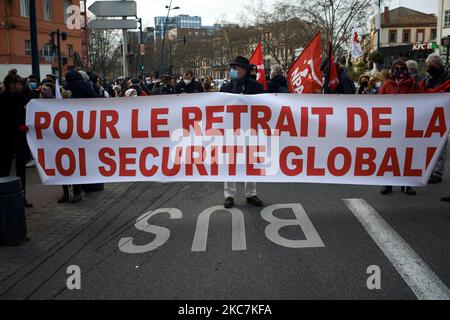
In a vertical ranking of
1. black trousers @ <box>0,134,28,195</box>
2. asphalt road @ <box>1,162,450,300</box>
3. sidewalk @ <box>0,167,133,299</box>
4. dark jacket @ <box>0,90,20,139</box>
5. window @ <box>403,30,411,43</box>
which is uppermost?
window @ <box>403,30,411,43</box>

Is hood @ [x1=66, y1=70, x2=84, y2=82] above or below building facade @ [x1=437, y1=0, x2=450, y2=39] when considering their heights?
below

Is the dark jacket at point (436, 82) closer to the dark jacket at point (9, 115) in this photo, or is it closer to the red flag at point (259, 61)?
the red flag at point (259, 61)

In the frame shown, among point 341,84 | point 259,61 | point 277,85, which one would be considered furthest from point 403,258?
point 277,85

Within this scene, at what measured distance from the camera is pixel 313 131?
6152 mm

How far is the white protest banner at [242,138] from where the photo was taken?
6094mm

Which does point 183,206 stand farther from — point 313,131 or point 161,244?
point 313,131

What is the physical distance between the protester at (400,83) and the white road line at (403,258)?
115 centimetres

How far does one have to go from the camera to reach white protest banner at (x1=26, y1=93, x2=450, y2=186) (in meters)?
6.09

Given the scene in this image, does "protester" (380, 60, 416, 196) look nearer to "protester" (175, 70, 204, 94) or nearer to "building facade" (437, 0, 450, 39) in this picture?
"protester" (175, 70, 204, 94)

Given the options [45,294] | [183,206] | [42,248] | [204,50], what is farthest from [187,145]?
[204,50]

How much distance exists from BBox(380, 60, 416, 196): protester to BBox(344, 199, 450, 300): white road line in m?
1.15

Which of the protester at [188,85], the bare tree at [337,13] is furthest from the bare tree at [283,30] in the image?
the protester at [188,85]

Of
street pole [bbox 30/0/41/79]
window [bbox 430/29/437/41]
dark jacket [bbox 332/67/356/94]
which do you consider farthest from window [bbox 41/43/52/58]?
window [bbox 430/29/437/41]

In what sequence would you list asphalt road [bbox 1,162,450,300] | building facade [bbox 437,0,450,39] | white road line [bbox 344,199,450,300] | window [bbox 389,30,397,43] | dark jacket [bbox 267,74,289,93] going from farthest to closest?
window [bbox 389,30,397,43], building facade [bbox 437,0,450,39], dark jacket [bbox 267,74,289,93], asphalt road [bbox 1,162,450,300], white road line [bbox 344,199,450,300]
